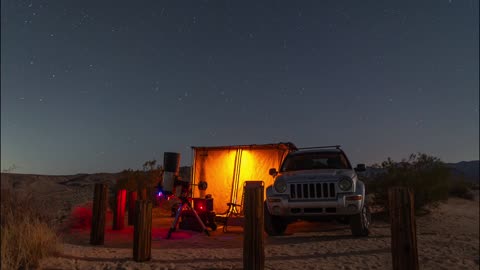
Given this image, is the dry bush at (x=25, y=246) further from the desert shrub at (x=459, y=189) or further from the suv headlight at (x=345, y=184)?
the desert shrub at (x=459, y=189)

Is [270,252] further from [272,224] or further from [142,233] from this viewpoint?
[142,233]

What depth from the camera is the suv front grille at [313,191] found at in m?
7.61

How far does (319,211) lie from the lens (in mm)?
7652

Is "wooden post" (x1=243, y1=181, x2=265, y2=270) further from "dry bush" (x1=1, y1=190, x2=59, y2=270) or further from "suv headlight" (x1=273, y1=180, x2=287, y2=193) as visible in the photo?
"suv headlight" (x1=273, y1=180, x2=287, y2=193)

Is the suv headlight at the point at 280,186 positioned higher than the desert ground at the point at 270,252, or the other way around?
the suv headlight at the point at 280,186

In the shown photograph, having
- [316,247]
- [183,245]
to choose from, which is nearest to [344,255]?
[316,247]

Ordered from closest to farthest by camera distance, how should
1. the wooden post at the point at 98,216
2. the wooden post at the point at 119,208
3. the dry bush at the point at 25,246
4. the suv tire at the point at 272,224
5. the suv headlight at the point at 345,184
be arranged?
the dry bush at the point at 25,246 → the wooden post at the point at 98,216 → the suv headlight at the point at 345,184 → the suv tire at the point at 272,224 → the wooden post at the point at 119,208

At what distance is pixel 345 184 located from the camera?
7.62m

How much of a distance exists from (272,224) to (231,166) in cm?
504

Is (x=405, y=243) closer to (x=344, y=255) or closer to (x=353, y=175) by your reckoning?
(x=344, y=255)

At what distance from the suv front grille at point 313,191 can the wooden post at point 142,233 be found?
11.3ft

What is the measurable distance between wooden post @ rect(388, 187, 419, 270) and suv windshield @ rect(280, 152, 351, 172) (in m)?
4.83

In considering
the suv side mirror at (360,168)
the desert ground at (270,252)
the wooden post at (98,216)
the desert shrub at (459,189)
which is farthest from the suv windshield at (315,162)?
the desert shrub at (459,189)

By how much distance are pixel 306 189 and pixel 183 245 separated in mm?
2872
